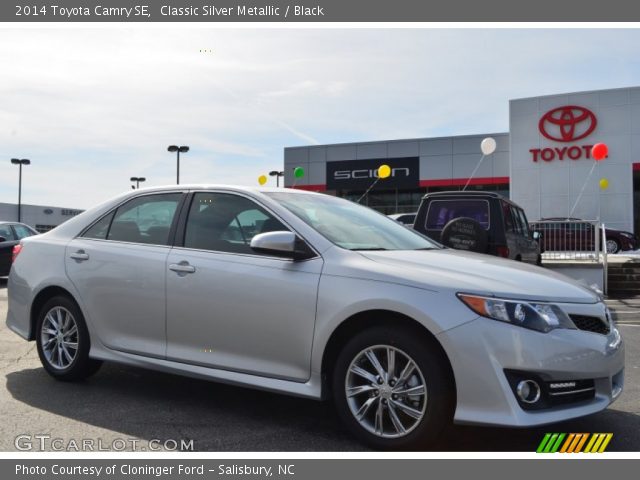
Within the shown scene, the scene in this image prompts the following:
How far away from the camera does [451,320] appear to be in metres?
3.49

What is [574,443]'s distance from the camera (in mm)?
3836

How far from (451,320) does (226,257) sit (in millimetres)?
1665

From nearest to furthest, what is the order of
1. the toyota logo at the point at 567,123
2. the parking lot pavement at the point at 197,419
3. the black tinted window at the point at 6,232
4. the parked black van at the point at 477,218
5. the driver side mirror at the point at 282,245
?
the parking lot pavement at the point at 197,419, the driver side mirror at the point at 282,245, the parked black van at the point at 477,218, the black tinted window at the point at 6,232, the toyota logo at the point at 567,123

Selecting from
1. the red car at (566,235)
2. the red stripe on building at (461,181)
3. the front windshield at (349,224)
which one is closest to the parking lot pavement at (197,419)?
the front windshield at (349,224)

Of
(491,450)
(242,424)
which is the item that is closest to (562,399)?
(491,450)

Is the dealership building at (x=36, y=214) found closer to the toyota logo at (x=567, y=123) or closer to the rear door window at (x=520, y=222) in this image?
the toyota logo at (x=567, y=123)

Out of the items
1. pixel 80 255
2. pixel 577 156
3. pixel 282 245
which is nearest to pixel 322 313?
pixel 282 245

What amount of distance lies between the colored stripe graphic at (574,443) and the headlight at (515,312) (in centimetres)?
A: 76

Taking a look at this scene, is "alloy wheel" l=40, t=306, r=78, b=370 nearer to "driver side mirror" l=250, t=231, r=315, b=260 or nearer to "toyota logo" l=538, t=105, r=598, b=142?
"driver side mirror" l=250, t=231, r=315, b=260

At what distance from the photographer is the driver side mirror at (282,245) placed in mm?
4035

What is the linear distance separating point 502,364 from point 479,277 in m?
0.53

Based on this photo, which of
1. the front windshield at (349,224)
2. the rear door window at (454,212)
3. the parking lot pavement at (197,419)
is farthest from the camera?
the rear door window at (454,212)

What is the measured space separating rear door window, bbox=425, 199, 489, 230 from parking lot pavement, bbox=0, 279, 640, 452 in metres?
4.24

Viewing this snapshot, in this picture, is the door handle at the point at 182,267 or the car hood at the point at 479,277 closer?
the car hood at the point at 479,277
